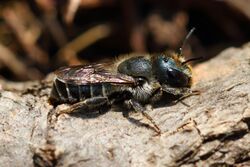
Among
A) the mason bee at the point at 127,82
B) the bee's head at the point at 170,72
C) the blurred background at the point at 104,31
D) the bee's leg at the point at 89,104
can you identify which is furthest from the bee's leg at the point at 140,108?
the blurred background at the point at 104,31

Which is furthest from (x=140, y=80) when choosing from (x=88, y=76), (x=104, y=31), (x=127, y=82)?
(x=104, y=31)

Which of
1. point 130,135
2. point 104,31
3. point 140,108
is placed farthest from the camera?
point 104,31

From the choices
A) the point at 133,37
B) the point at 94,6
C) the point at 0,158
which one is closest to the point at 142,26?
the point at 133,37

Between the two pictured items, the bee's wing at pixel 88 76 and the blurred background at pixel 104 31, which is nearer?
the bee's wing at pixel 88 76

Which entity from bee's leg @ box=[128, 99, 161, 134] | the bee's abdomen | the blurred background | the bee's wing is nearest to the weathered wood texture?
bee's leg @ box=[128, 99, 161, 134]

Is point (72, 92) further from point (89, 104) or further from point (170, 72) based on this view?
point (170, 72)

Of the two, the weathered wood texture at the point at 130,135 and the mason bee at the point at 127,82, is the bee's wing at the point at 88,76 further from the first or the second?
Answer: the weathered wood texture at the point at 130,135
